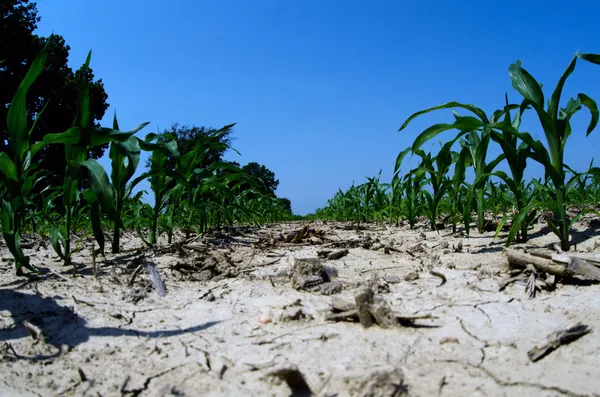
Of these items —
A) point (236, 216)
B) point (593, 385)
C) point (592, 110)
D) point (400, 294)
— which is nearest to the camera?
point (593, 385)

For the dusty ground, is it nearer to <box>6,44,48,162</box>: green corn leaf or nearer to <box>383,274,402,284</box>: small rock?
<box>383,274,402,284</box>: small rock

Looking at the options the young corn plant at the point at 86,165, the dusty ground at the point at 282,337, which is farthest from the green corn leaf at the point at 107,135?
the dusty ground at the point at 282,337

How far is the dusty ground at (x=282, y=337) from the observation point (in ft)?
3.00

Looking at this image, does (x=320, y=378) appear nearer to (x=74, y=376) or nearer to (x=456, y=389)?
(x=456, y=389)

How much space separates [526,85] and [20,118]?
2.37m

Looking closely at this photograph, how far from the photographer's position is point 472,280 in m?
1.63

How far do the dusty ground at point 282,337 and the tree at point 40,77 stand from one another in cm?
1331

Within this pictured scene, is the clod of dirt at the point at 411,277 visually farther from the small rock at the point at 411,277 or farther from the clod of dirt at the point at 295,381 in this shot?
the clod of dirt at the point at 295,381

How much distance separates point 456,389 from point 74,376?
2.72ft

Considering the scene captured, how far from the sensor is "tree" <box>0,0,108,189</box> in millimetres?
13789

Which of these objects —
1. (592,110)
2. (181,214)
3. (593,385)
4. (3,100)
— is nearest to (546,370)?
(593,385)

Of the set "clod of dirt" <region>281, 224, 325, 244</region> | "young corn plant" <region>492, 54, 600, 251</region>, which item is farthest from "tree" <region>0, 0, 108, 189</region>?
"young corn plant" <region>492, 54, 600, 251</region>

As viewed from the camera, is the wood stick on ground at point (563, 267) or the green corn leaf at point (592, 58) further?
the green corn leaf at point (592, 58)

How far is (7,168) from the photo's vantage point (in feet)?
5.51
